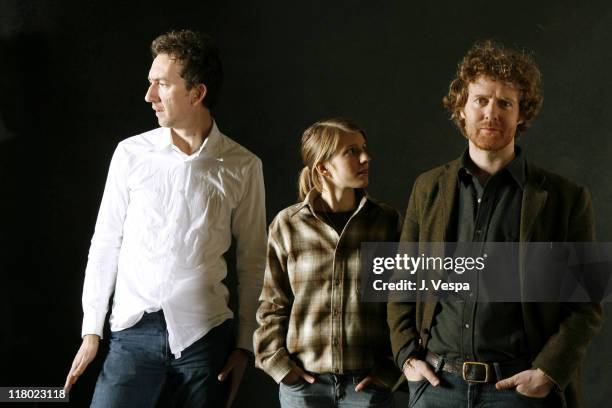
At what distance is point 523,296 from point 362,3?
1305 millimetres

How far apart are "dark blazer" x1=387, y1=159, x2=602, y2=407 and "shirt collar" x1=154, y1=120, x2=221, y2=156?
85cm

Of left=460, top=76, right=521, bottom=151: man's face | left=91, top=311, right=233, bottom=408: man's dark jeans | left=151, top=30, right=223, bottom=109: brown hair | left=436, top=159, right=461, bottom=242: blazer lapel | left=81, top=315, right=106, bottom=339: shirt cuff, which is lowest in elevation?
left=91, top=311, right=233, bottom=408: man's dark jeans

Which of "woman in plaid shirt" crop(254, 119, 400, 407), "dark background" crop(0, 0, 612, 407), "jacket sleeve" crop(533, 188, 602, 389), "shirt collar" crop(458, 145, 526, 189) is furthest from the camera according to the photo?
"dark background" crop(0, 0, 612, 407)

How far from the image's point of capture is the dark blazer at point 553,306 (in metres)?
2.11

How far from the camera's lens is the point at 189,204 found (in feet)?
8.53

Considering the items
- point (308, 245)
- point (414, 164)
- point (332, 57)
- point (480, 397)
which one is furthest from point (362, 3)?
point (480, 397)

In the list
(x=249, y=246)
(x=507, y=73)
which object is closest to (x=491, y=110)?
(x=507, y=73)

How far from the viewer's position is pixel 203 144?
8.73 feet

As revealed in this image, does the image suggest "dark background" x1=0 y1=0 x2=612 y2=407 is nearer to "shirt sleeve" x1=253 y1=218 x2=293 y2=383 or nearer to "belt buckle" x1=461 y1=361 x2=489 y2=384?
"shirt sleeve" x1=253 y1=218 x2=293 y2=383

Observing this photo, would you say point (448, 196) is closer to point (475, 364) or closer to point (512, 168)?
point (512, 168)

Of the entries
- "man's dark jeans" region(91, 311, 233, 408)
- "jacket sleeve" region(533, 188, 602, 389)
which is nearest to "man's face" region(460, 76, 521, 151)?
"jacket sleeve" region(533, 188, 602, 389)

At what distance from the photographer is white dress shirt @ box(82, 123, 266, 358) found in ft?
8.40

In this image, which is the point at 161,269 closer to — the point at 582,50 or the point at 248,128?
the point at 248,128

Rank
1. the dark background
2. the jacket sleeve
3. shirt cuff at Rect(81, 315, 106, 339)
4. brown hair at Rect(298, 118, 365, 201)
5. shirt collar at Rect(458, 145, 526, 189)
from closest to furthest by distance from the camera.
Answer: the jacket sleeve < shirt collar at Rect(458, 145, 526, 189) < brown hair at Rect(298, 118, 365, 201) < shirt cuff at Rect(81, 315, 106, 339) < the dark background
